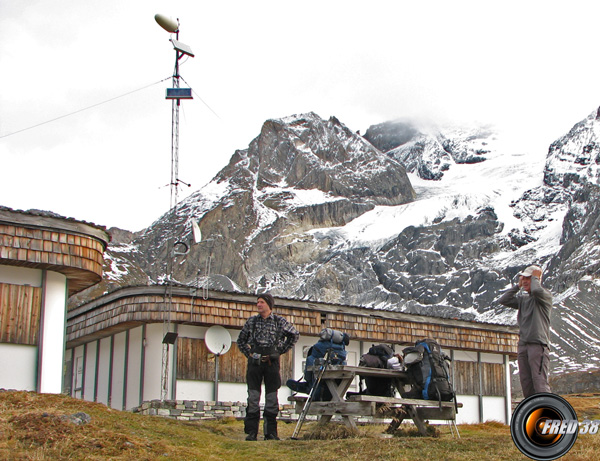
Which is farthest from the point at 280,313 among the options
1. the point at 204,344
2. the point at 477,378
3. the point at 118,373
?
the point at 477,378

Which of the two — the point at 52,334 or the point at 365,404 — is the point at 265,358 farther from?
the point at 52,334

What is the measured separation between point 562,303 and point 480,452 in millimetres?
147747

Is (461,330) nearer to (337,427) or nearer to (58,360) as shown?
(58,360)

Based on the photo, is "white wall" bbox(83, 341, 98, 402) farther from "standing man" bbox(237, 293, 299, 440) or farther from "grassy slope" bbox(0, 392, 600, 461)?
"standing man" bbox(237, 293, 299, 440)

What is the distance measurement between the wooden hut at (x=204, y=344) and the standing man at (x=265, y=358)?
26.3ft

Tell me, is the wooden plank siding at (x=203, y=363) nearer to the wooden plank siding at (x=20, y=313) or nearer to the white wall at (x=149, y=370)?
the white wall at (x=149, y=370)

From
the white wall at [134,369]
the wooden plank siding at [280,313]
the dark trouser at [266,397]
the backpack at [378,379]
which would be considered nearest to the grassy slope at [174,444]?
the dark trouser at [266,397]

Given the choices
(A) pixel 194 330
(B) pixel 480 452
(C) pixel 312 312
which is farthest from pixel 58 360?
(B) pixel 480 452

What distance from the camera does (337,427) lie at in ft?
36.4

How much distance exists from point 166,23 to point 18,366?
10561 mm

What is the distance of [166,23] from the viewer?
73.0 ft

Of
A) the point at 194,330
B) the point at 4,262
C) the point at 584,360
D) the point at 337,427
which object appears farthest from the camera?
the point at 584,360

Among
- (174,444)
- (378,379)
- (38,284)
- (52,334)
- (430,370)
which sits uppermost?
(38,284)

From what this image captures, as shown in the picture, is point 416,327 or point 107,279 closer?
point 416,327
